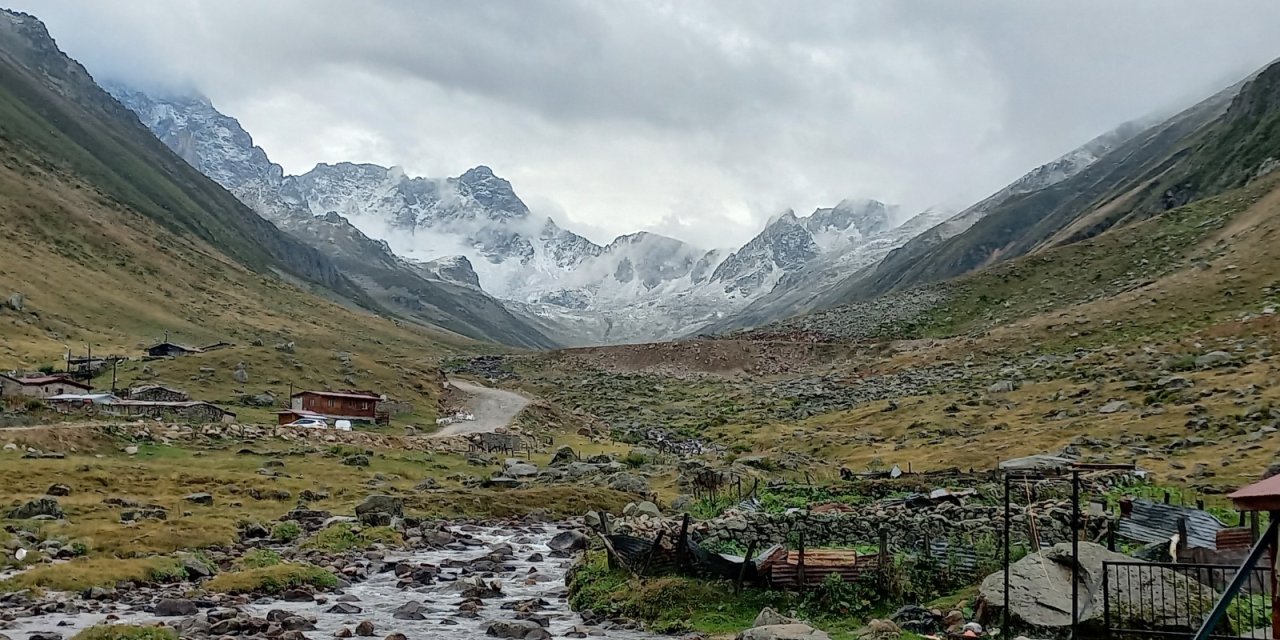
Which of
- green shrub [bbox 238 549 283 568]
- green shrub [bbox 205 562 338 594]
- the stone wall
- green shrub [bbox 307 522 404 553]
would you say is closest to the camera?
the stone wall

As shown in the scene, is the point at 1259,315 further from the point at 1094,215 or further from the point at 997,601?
the point at 1094,215

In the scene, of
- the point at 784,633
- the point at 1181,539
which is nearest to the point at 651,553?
the point at 784,633

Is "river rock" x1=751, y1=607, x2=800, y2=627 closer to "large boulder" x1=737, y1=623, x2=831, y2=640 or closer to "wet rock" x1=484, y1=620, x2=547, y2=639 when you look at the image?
"large boulder" x1=737, y1=623, x2=831, y2=640

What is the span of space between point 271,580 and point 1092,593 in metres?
24.8

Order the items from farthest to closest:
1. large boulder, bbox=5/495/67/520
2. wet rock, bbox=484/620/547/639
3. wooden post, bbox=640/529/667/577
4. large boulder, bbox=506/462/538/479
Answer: large boulder, bbox=506/462/538/479, large boulder, bbox=5/495/67/520, wooden post, bbox=640/529/667/577, wet rock, bbox=484/620/547/639

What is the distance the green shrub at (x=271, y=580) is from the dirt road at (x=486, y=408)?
51.0m

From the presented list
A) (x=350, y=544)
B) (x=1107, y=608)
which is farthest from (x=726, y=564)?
(x=350, y=544)

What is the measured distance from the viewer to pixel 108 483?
4972cm

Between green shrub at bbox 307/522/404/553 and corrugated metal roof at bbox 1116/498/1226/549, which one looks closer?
corrugated metal roof at bbox 1116/498/1226/549

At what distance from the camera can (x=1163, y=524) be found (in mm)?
25547

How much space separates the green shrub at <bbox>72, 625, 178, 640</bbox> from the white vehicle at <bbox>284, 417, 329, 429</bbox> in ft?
188

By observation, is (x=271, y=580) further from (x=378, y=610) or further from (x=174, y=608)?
(x=378, y=610)

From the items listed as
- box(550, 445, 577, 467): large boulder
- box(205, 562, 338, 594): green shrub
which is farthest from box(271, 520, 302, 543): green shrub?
box(550, 445, 577, 467): large boulder

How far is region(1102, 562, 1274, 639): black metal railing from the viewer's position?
1850 cm
